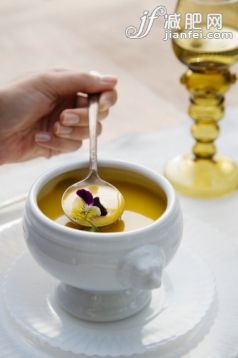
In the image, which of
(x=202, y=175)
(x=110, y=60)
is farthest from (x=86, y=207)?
(x=110, y=60)

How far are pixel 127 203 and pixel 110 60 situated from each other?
0.71 metres

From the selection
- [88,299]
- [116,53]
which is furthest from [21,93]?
[116,53]

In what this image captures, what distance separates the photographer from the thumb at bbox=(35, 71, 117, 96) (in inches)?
32.6

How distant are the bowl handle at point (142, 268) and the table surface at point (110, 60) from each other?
23 centimetres

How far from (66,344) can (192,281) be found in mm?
135

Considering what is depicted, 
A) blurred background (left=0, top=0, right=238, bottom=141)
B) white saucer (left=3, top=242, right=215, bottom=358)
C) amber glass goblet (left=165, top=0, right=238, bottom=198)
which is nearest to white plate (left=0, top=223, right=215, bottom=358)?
white saucer (left=3, top=242, right=215, bottom=358)

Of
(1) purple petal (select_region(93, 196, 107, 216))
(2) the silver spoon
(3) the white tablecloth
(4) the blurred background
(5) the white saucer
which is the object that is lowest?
(4) the blurred background

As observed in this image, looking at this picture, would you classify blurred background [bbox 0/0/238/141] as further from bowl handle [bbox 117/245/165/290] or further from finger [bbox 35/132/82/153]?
bowl handle [bbox 117/245/165/290]

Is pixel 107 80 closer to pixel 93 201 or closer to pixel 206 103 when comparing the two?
pixel 206 103

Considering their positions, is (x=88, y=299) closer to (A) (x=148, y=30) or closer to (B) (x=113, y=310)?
(B) (x=113, y=310)

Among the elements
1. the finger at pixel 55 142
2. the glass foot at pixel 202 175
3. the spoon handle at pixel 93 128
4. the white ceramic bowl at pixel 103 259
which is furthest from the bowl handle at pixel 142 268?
the finger at pixel 55 142

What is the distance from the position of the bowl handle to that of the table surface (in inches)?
8.9

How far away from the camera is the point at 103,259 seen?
1.68 ft

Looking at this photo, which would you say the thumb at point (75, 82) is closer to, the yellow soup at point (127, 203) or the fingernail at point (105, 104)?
the fingernail at point (105, 104)
